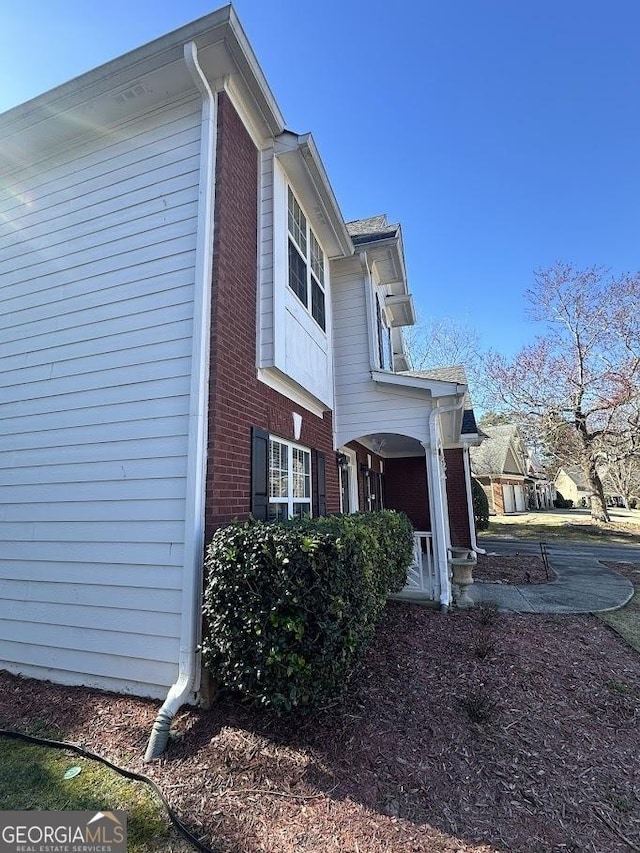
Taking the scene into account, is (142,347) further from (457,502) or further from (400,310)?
(457,502)

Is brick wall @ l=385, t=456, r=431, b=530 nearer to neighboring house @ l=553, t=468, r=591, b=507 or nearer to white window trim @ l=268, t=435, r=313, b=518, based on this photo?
white window trim @ l=268, t=435, r=313, b=518

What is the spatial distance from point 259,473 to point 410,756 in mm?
2830

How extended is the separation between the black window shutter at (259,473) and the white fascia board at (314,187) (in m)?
3.77

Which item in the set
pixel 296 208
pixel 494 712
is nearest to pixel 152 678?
pixel 494 712

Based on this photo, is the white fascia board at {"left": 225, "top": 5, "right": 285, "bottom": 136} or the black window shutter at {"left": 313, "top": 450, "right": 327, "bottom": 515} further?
the black window shutter at {"left": 313, "top": 450, "right": 327, "bottom": 515}

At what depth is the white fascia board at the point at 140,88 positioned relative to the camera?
404 cm

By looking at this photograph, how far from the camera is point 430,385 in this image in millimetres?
6902

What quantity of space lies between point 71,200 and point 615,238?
20.5 metres

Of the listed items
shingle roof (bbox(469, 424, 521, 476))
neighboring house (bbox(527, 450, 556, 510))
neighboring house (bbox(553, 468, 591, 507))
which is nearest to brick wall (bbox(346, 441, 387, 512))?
shingle roof (bbox(469, 424, 521, 476))

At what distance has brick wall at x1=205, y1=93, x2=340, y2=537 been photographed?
12.8 ft

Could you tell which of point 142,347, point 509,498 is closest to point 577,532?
point 509,498

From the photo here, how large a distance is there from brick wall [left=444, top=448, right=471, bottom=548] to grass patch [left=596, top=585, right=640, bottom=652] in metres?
5.11

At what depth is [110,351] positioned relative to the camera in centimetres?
437

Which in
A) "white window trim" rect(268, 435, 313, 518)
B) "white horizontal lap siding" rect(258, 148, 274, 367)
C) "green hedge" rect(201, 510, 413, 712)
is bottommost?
"green hedge" rect(201, 510, 413, 712)
